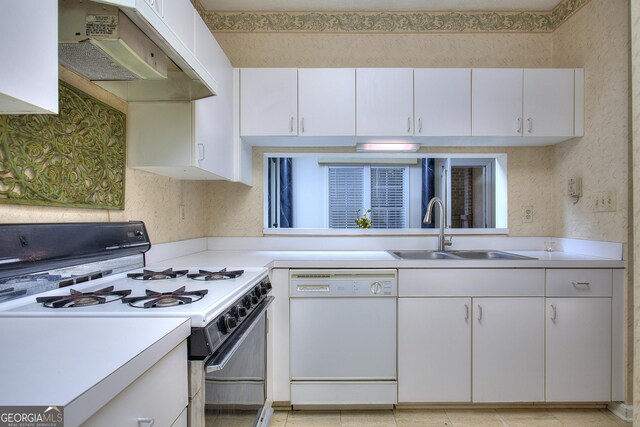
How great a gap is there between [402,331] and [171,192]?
5.41 feet

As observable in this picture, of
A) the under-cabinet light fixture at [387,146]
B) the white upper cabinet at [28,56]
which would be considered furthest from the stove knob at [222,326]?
the under-cabinet light fixture at [387,146]

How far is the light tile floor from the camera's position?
6.71 ft

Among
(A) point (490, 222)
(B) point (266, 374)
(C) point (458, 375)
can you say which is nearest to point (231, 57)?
(B) point (266, 374)

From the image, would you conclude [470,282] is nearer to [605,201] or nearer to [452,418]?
[452,418]

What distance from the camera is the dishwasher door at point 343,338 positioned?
2109 mm

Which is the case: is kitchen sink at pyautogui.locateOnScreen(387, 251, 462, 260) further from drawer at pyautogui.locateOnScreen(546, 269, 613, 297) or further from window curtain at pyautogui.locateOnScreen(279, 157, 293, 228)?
window curtain at pyautogui.locateOnScreen(279, 157, 293, 228)

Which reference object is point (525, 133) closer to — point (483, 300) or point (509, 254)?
point (509, 254)

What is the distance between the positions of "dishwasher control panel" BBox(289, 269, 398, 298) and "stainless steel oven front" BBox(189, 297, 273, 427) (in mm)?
356

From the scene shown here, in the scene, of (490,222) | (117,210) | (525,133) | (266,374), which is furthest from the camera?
(490,222)

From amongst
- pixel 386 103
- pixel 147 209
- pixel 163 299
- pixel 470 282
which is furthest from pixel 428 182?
pixel 163 299

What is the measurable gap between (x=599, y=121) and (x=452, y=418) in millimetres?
2052

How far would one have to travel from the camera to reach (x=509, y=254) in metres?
2.47

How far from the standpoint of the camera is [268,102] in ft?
7.76

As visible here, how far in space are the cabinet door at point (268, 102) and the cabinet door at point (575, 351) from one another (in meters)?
1.98
